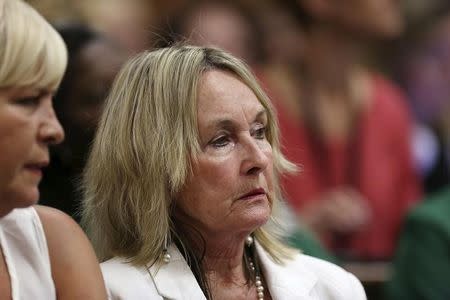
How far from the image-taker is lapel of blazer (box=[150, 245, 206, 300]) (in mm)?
2633

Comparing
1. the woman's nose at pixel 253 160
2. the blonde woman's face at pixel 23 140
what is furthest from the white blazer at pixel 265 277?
the blonde woman's face at pixel 23 140

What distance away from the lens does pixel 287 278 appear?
279 centimetres

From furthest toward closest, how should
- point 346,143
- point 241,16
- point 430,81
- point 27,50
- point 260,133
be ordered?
point 430,81 < point 241,16 < point 346,143 < point 260,133 < point 27,50

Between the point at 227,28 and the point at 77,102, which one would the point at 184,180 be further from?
the point at 227,28

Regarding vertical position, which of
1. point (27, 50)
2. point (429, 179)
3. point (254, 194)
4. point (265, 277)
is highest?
point (27, 50)

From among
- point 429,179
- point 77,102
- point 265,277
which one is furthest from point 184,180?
point 429,179

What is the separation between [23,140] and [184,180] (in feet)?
1.62

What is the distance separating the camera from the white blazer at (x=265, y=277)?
2627 mm

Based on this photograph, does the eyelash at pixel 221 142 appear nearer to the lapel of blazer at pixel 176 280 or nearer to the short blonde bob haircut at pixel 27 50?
the lapel of blazer at pixel 176 280

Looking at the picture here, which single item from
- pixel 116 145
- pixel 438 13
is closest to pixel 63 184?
pixel 116 145

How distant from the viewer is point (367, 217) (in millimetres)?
4785

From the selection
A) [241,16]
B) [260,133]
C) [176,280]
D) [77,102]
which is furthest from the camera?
[241,16]

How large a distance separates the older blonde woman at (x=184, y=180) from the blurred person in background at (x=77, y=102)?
0.45 meters

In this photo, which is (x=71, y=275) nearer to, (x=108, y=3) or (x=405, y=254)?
(x=405, y=254)
